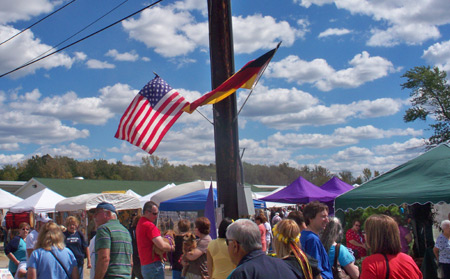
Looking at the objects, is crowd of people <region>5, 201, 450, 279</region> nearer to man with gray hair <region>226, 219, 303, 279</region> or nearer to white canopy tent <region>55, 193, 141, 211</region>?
man with gray hair <region>226, 219, 303, 279</region>

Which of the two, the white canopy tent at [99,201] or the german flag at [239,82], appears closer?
the german flag at [239,82]

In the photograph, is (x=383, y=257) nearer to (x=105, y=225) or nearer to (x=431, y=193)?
(x=105, y=225)

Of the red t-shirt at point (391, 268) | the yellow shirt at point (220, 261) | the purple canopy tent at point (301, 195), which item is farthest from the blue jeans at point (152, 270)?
the purple canopy tent at point (301, 195)

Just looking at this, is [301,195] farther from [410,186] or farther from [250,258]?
[250,258]

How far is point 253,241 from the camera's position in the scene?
303cm

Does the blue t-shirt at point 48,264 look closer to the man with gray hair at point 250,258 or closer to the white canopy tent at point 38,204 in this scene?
the man with gray hair at point 250,258

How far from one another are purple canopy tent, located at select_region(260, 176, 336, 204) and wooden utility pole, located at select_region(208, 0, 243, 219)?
10.5m

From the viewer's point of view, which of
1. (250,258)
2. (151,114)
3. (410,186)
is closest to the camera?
(250,258)

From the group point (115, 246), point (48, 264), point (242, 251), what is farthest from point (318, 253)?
point (48, 264)

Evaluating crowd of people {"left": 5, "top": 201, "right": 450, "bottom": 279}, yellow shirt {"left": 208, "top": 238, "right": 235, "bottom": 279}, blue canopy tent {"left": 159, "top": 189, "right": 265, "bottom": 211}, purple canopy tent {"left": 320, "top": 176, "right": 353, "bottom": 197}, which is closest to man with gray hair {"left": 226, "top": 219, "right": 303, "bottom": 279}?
Result: crowd of people {"left": 5, "top": 201, "right": 450, "bottom": 279}

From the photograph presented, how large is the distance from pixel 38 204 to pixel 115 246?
16.5 metres

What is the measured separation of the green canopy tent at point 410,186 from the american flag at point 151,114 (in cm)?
411

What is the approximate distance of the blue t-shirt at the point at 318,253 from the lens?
4.52 m

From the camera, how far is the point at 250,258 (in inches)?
117
